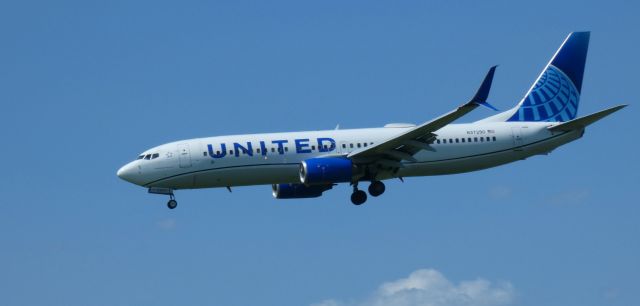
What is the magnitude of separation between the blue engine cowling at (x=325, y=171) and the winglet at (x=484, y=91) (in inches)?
402

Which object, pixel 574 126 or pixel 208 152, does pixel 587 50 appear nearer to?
pixel 574 126

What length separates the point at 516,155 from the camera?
212 ft

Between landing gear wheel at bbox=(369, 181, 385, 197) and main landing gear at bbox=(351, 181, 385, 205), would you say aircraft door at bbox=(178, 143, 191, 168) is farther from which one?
landing gear wheel at bbox=(369, 181, 385, 197)

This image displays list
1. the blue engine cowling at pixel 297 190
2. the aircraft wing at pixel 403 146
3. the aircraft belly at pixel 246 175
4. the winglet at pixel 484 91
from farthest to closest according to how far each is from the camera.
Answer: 1. the blue engine cowling at pixel 297 190
2. the aircraft belly at pixel 246 175
3. the aircraft wing at pixel 403 146
4. the winglet at pixel 484 91

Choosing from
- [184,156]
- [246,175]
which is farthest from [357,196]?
[184,156]

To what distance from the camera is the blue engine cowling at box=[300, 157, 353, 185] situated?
5966 cm

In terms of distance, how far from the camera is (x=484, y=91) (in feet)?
172

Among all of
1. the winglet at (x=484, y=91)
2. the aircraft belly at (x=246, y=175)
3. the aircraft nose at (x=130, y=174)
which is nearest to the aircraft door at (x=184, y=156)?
the aircraft belly at (x=246, y=175)

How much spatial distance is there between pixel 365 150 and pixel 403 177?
408 cm

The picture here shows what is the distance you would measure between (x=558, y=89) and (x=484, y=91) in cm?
1786

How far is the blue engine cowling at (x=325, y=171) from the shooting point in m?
59.7

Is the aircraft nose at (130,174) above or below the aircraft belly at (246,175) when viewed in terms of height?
above

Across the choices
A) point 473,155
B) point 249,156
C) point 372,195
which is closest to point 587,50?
point 473,155

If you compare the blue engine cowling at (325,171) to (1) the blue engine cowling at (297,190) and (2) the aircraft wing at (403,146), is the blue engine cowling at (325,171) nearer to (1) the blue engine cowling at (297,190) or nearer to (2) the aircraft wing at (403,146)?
(2) the aircraft wing at (403,146)
